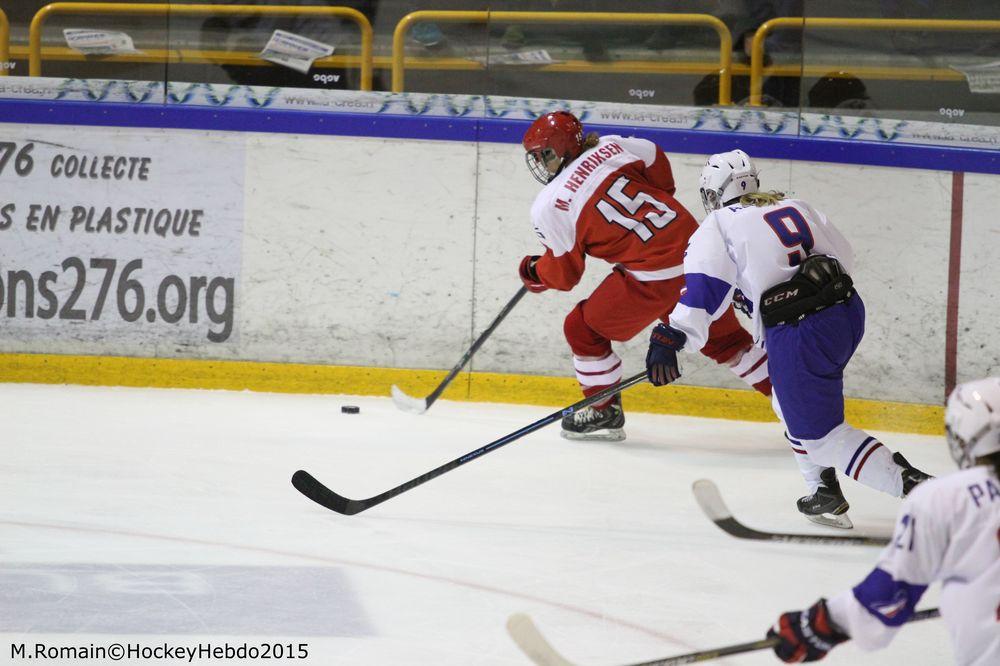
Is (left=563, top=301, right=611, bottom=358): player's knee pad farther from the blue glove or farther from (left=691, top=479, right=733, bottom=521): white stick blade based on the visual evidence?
(left=691, top=479, right=733, bottom=521): white stick blade

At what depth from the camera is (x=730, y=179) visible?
385cm

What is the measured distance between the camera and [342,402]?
17.9ft

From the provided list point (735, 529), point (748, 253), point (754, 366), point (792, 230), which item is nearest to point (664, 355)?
point (748, 253)

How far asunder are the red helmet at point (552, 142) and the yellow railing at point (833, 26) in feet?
4.11

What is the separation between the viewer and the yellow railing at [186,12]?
5715mm

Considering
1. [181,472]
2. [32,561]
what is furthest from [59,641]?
[181,472]

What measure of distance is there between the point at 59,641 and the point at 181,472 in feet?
5.24

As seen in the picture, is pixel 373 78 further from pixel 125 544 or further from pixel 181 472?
pixel 125 544

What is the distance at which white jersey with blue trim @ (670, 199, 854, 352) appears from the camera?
3436mm

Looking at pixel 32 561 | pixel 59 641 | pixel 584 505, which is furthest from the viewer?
pixel 584 505

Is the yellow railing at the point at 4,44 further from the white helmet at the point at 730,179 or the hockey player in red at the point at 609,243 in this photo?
the white helmet at the point at 730,179

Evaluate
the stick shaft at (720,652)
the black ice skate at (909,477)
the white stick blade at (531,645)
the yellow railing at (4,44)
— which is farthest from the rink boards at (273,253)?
the stick shaft at (720,652)

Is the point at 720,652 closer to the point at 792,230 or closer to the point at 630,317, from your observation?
the point at 792,230

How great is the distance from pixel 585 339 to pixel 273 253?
1622mm
